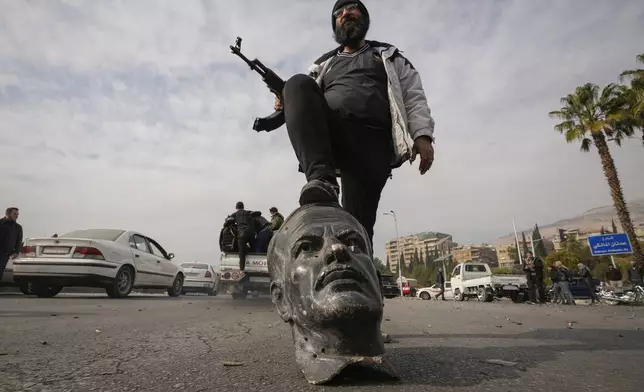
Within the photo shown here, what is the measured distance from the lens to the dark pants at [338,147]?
1.87 m

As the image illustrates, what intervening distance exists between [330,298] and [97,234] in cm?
906

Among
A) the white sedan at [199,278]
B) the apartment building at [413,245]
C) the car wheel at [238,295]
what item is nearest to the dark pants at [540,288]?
the car wheel at [238,295]

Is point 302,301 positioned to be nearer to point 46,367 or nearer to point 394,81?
point 46,367

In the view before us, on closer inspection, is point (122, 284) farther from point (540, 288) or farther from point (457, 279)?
point (457, 279)

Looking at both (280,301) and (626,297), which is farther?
(626,297)

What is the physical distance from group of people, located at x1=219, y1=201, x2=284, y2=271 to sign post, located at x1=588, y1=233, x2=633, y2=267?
21399mm

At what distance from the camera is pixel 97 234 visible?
28.7ft

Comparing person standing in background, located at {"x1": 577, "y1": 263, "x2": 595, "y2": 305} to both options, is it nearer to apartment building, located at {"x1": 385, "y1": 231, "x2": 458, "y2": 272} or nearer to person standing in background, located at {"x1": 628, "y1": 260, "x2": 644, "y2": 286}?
person standing in background, located at {"x1": 628, "y1": 260, "x2": 644, "y2": 286}

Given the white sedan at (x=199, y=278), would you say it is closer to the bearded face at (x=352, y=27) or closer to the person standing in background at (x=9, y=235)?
the person standing in background at (x=9, y=235)

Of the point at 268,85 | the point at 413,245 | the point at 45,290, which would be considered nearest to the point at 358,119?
the point at 268,85

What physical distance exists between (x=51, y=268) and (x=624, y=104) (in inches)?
1057

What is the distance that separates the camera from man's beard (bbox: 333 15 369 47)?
7.52 feet

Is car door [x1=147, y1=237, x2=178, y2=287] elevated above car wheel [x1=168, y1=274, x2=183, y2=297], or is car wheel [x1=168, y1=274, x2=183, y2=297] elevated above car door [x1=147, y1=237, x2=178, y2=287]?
car door [x1=147, y1=237, x2=178, y2=287]

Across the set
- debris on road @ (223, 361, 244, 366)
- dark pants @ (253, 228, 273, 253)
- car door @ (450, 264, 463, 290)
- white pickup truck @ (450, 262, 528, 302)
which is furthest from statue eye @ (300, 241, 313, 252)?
car door @ (450, 264, 463, 290)
